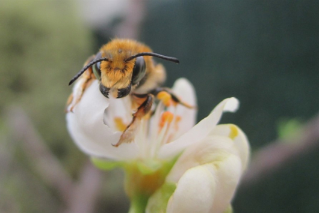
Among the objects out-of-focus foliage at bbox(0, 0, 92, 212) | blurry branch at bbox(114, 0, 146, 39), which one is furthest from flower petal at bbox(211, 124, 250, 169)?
out-of-focus foliage at bbox(0, 0, 92, 212)

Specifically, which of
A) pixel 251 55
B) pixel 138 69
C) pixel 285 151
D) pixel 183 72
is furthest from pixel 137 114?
pixel 183 72

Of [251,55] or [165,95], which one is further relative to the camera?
[251,55]

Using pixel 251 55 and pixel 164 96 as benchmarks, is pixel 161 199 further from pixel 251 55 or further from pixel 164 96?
pixel 251 55

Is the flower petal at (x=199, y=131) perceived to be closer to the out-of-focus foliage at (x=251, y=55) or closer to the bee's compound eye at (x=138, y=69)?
the bee's compound eye at (x=138, y=69)

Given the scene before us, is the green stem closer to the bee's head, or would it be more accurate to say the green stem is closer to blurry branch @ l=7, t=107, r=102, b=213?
the bee's head

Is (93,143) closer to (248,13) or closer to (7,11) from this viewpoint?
(248,13)

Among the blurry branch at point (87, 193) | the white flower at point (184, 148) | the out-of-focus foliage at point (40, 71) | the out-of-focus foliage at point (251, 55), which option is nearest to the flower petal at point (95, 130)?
the white flower at point (184, 148)

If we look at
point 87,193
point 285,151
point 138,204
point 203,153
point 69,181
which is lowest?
point 69,181
